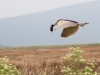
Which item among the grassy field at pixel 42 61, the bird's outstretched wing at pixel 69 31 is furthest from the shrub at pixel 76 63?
the bird's outstretched wing at pixel 69 31

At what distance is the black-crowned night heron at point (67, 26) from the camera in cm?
66

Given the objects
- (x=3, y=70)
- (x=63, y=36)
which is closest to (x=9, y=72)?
(x=3, y=70)

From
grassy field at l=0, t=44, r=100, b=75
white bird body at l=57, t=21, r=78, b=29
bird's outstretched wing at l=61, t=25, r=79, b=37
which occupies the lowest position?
Answer: grassy field at l=0, t=44, r=100, b=75

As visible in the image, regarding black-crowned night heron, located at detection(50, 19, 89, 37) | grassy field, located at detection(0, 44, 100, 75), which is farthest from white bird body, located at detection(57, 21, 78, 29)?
grassy field, located at detection(0, 44, 100, 75)

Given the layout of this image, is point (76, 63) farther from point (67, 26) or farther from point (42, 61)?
point (42, 61)

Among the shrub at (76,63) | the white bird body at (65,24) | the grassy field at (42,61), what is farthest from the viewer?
the grassy field at (42,61)

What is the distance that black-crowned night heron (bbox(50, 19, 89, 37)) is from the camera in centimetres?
66

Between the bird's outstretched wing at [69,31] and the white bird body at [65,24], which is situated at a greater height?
the white bird body at [65,24]

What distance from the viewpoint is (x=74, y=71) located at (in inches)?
143

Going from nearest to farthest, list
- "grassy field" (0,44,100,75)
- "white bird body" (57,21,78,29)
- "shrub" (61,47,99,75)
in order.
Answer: "white bird body" (57,21,78,29) → "shrub" (61,47,99,75) → "grassy field" (0,44,100,75)

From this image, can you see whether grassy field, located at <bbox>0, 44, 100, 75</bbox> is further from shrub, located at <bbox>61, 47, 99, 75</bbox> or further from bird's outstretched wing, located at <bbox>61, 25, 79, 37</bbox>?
bird's outstretched wing, located at <bbox>61, 25, 79, 37</bbox>

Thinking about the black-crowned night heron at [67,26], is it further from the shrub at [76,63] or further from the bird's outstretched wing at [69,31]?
the shrub at [76,63]

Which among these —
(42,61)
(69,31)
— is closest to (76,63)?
(69,31)

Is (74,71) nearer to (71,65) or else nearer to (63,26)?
(71,65)
